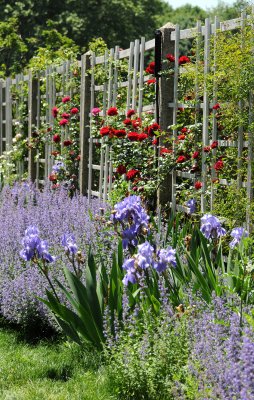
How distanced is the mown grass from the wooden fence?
6.31 feet

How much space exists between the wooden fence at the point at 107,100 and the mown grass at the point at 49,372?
1.92 meters

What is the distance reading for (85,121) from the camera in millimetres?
9391

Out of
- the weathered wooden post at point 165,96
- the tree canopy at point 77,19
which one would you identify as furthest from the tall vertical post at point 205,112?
the tree canopy at point 77,19

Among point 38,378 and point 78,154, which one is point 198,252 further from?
point 78,154

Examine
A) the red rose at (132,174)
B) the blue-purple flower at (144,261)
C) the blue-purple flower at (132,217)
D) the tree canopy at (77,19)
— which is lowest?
the blue-purple flower at (144,261)

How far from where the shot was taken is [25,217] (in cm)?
677

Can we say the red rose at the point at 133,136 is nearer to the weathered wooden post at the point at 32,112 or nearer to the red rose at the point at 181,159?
the red rose at the point at 181,159

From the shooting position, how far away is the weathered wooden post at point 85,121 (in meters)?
9.42

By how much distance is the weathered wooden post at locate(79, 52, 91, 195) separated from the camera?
9422mm

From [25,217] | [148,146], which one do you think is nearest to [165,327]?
[25,217]

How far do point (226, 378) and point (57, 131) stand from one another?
7.75m

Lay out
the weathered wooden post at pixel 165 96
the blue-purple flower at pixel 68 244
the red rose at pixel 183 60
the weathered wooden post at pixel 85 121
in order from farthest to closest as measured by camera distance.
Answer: the weathered wooden post at pixel 85 121 → the weathered wooden post at pixel 165 96 → the red rose at pixel 183 60 → the blue-purple flower at pixel 68 244

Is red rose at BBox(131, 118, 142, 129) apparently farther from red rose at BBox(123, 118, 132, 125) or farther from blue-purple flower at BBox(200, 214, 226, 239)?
blue-purple flower at BBox(200, 214, 226, 239)

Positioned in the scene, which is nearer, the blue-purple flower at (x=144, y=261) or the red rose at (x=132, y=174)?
the blue-purple flower at (x=144, y=261)
